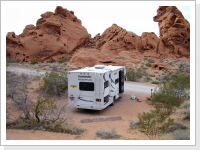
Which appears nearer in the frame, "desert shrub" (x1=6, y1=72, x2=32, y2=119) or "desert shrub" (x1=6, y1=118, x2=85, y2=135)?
"desert shrub" (x1=6, y1=118, x2=85, y2=135)

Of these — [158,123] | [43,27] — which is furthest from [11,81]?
[43,27]

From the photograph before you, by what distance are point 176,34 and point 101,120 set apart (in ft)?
132

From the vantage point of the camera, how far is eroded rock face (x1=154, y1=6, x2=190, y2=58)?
45.7 m

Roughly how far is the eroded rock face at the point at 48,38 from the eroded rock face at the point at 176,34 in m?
17.9

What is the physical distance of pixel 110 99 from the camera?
1244 cm

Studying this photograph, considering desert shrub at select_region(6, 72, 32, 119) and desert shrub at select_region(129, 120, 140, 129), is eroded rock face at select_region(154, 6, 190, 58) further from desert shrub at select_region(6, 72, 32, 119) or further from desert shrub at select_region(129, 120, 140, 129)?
desert shrub at select_region(6, 72, 32, 119)

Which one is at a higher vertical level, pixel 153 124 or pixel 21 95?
pixel 21 95

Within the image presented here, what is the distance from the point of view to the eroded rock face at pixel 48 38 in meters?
37.5

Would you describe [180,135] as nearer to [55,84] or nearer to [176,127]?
[176,127]

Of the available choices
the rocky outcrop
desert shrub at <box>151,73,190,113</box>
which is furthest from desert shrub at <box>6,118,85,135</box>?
the rocky outcrop

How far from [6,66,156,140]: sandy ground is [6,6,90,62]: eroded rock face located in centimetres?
2645

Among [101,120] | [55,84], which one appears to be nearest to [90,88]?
[101,120]

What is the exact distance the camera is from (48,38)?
39531 millimetres

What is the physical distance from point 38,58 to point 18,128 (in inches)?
1225
